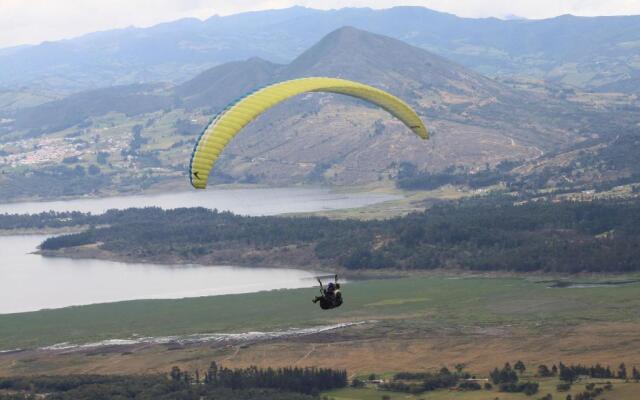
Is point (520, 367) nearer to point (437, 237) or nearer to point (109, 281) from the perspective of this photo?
point (437, 237)

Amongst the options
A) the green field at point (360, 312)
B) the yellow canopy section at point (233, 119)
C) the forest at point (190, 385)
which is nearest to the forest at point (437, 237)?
the green field at point (360, 312)

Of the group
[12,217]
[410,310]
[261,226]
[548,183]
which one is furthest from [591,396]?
[12,217]

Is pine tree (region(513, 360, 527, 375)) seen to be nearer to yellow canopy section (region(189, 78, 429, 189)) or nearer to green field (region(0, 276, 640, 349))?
green field (region(0, 276, 640, 349))

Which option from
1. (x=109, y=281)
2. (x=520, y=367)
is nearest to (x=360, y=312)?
(x=520, y=367)

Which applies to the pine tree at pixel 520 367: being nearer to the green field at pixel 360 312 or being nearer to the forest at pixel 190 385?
the forest at pixel 190 385

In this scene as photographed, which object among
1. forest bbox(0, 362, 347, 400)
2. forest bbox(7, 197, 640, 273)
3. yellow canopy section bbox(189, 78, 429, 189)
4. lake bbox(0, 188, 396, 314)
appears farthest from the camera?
forest bbox(7, 197, 640, 273)

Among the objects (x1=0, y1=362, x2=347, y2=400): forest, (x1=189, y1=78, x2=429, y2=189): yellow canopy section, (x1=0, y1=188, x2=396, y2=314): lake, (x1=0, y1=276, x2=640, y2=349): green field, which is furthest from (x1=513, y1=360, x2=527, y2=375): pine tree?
(x1=0, y1=188, x2=396, y2=314): lake
